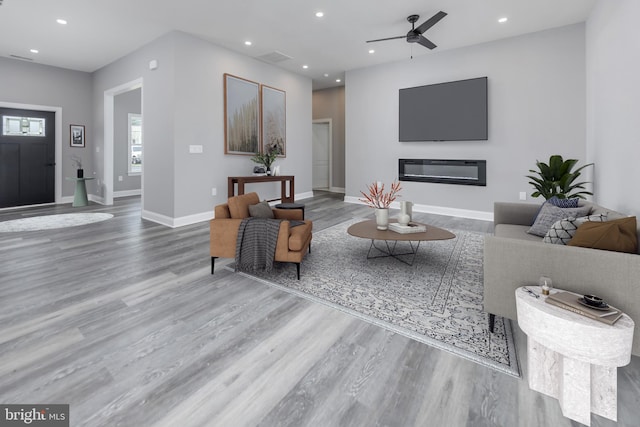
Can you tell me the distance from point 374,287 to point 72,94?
8.24 metres

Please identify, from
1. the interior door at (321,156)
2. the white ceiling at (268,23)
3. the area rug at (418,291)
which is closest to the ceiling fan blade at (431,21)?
the white ceiling at (268,23)

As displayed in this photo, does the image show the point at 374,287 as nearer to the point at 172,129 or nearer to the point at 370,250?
the point at 370,250

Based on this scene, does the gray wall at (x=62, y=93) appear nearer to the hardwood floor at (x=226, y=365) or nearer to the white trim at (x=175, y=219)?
the white trim at (x=175, y=219)

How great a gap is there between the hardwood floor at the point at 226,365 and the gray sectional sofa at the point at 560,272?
0.34 meters

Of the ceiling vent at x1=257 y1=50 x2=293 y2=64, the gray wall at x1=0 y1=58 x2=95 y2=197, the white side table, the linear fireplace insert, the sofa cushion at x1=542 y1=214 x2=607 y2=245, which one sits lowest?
the white side table

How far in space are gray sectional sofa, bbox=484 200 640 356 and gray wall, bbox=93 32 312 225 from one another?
15.3 ft

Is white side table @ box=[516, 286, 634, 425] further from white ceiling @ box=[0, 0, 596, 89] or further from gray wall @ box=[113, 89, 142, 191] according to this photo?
gray wall @ box=[113, 89, 142, 191]

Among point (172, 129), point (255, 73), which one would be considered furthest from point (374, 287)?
point (255, 73)

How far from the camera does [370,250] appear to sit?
3742 mm

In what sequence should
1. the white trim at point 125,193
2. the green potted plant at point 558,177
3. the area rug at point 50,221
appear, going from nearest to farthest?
the green potted plant at point 558,177
the area rug at point 50,221
the white trim at point 125,193

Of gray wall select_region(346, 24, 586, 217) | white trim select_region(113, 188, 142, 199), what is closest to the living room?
gray wall select_region(346, 24, 586, 217)

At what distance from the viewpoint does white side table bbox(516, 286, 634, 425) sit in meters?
1.28

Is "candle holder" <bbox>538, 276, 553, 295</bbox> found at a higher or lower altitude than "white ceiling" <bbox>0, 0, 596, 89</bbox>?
lower

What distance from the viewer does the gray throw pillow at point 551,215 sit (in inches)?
109
